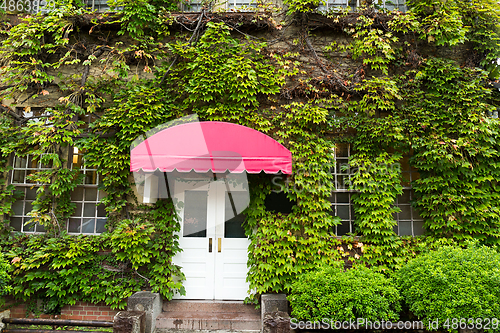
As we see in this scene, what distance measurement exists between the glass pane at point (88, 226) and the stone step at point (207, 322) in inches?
99.0

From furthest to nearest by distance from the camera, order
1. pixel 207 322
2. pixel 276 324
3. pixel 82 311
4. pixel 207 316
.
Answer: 1. pixel 82 311
2. pixel 207 316
3. pixel 207 322
4. pixel 276 324

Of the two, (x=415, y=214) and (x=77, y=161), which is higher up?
(x=77, y=161)

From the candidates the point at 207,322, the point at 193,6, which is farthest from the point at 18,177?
A: the point at 193,6

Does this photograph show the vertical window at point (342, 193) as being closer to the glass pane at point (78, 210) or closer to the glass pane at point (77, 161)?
the glass pane at point (78, 210)

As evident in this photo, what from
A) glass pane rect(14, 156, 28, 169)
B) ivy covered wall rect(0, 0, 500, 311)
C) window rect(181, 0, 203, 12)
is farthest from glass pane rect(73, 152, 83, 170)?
window rect(181, 0, 203, 12)

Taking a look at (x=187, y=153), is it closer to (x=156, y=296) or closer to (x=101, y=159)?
(x=101, y=159)

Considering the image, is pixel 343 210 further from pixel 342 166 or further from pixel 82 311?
pixel 82 311

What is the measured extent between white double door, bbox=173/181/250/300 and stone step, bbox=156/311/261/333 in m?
0.63

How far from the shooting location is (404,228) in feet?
20.2

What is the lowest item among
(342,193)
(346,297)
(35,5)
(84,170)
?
(346,297)

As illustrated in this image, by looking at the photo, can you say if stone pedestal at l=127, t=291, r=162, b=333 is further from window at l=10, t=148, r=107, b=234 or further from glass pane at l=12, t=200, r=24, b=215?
glass pane at l=12, t=200, r=24, b=215

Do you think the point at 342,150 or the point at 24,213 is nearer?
the point at 24,213

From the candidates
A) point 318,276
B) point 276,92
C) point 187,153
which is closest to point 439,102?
point 276,92

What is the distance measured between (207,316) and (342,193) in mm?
3831
